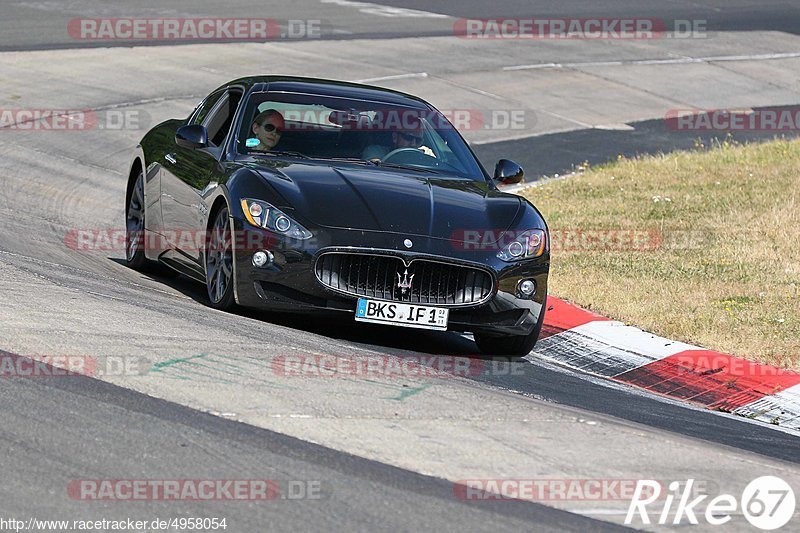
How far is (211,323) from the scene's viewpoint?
7645 millimetres

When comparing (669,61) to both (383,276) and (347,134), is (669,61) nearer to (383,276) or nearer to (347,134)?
(347,134)

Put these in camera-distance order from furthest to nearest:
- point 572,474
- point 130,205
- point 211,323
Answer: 1. point 130,205
2. point 211,323
3. point 572,474

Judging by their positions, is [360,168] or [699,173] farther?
[699,173]

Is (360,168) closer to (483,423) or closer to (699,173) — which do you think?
(483,423)

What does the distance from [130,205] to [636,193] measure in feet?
20.3

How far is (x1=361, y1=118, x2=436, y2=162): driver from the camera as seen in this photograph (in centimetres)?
923

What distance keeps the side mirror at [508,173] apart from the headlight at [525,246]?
3.04 feet

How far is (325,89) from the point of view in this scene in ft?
31.8

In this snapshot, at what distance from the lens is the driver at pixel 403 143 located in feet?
30.3

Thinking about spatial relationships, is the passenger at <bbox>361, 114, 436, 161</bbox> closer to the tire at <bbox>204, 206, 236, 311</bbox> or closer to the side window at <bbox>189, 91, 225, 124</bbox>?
the tire at <bbox>204, 206, 236, 311</bbox>

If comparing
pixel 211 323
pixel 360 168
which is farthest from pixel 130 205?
pixel 211 323

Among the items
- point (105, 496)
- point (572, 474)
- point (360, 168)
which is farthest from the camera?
point (360, 168)

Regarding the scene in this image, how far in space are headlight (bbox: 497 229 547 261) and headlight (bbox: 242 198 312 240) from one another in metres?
1.14

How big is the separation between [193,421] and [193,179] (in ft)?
12.5
